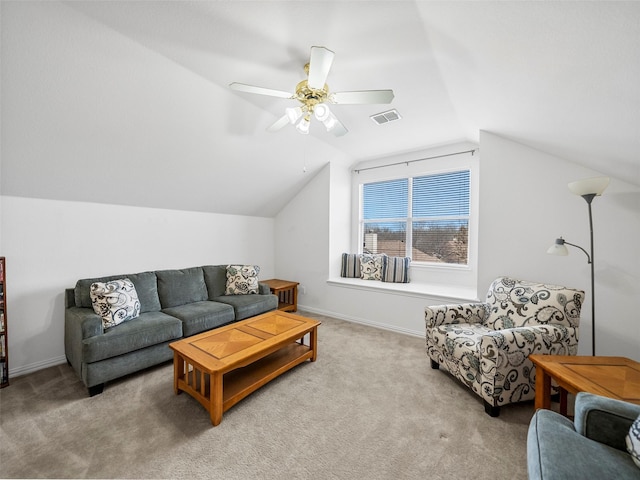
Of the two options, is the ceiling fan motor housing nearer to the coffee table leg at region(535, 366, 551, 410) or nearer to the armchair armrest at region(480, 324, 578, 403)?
the armchair armrest at region(480, 324, 578, 403)

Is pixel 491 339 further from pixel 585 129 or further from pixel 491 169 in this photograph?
pixel 491 169

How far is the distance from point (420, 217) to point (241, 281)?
2.87 m

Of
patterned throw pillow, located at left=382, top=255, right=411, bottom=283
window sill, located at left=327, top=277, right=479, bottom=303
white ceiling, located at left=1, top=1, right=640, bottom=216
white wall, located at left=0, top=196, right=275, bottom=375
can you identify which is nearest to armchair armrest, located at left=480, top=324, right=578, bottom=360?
window sill, located at left=327, top=277, right=479, bottom=303

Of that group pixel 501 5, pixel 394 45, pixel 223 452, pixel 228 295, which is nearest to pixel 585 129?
pixel 501 5

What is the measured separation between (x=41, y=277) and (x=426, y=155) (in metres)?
4.74

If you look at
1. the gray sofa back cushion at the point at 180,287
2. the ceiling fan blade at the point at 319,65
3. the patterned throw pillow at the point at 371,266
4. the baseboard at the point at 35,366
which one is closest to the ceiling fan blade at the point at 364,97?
the ceiling fan blade at the point at 319,65

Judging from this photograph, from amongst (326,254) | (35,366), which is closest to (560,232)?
(326,254)

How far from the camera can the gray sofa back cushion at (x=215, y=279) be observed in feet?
11.7

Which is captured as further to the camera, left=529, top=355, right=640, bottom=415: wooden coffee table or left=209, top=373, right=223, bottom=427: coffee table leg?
left=209, top=373, right=223, bottom=427: coffee table leg

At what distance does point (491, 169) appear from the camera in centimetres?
279

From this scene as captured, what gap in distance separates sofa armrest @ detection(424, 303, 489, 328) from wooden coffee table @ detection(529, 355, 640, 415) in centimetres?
70

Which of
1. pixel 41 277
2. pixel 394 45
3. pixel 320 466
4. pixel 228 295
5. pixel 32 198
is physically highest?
pixel 394 45

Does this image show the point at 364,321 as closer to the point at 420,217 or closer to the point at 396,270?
the point at 396,270

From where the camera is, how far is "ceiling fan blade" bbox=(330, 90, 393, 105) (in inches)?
66.5
